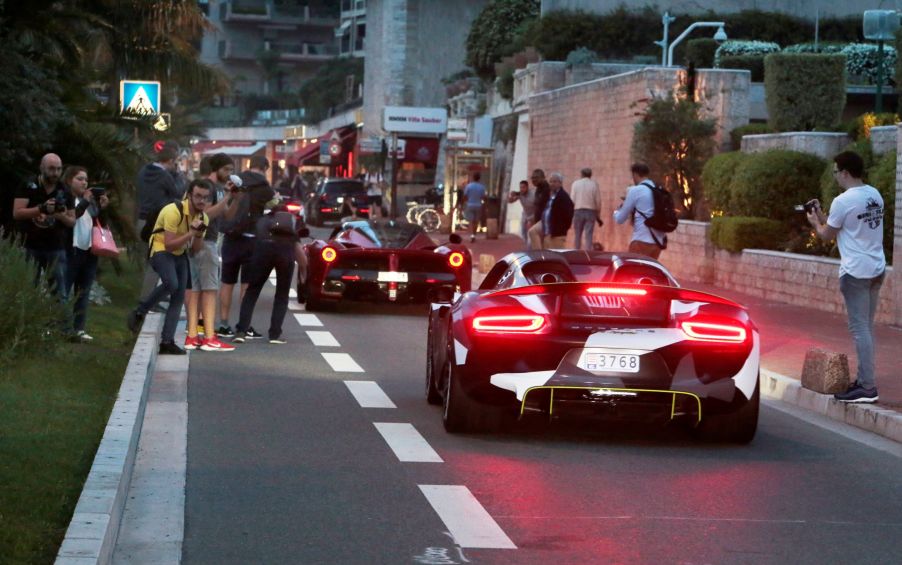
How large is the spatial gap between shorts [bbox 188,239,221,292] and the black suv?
4036cm

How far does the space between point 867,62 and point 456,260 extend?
28278 millimetres

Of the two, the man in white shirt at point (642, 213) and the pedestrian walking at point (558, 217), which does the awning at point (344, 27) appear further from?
the man in white shirt at point (642, 213)

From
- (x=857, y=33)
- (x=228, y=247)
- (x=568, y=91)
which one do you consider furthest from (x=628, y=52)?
(x=228, y=247)

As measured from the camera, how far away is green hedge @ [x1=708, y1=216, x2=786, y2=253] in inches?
991

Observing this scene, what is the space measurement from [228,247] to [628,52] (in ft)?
122

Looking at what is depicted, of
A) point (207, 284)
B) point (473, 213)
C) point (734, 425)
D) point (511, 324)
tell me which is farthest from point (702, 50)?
point (511, 324)

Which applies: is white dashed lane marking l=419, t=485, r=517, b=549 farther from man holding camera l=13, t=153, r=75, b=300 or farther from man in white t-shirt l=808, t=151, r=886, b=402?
man holding camera l=13, t=153, r=75, b=300

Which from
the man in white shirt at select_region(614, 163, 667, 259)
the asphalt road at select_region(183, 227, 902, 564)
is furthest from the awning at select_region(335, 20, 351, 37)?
the asphalt road at select_region(183, 227, 902, 564)

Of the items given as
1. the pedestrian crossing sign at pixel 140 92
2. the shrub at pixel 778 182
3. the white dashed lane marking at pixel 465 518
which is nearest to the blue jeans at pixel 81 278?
the white dashed lane marking at pixel 465 518

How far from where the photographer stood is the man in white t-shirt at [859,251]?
39.7 ft

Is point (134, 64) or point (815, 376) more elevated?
point (134, 64)

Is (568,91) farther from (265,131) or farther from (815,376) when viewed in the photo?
(265,131)

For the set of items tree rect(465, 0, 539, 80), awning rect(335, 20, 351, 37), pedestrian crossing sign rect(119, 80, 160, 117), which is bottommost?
pedestrian crossing sign rect(119, 80, 160, 117)

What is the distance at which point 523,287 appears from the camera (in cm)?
1016
